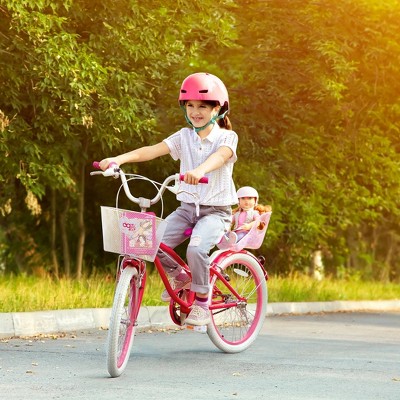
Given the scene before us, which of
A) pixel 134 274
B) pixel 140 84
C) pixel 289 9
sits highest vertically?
pixel 289 9

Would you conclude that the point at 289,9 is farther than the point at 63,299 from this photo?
Yes

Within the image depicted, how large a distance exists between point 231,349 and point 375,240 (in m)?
24.4

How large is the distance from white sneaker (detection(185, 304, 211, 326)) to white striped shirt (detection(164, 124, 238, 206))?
0.77m

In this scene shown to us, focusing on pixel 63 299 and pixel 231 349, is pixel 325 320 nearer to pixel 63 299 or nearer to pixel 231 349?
pixel 63 299

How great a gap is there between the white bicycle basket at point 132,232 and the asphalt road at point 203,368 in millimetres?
832

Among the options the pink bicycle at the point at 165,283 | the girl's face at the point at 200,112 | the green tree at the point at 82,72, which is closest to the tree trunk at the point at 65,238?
Answer: the green tree at the point at 82,72

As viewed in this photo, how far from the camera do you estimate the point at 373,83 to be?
19453mm

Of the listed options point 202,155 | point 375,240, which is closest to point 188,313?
point 202,155

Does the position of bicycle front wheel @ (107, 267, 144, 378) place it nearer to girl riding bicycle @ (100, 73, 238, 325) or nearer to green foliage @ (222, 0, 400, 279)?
girl riding bicycle @ (100, 73, 238, 325)

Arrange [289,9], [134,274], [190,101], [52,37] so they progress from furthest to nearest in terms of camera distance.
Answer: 1. [289,9]
2. [52,37]
3. [190,101]
4. [134,274]

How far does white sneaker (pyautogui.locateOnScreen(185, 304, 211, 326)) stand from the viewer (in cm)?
834

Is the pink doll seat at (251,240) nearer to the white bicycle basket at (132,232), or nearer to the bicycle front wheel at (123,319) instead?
the bicycle front wheel at (123,319)

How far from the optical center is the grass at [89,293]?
11719mm

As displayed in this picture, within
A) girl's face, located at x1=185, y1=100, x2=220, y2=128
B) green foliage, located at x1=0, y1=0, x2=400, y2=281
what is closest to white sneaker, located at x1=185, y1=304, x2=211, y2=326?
girl's face, located at x1=185, y1=100, x2=220, y2=128
